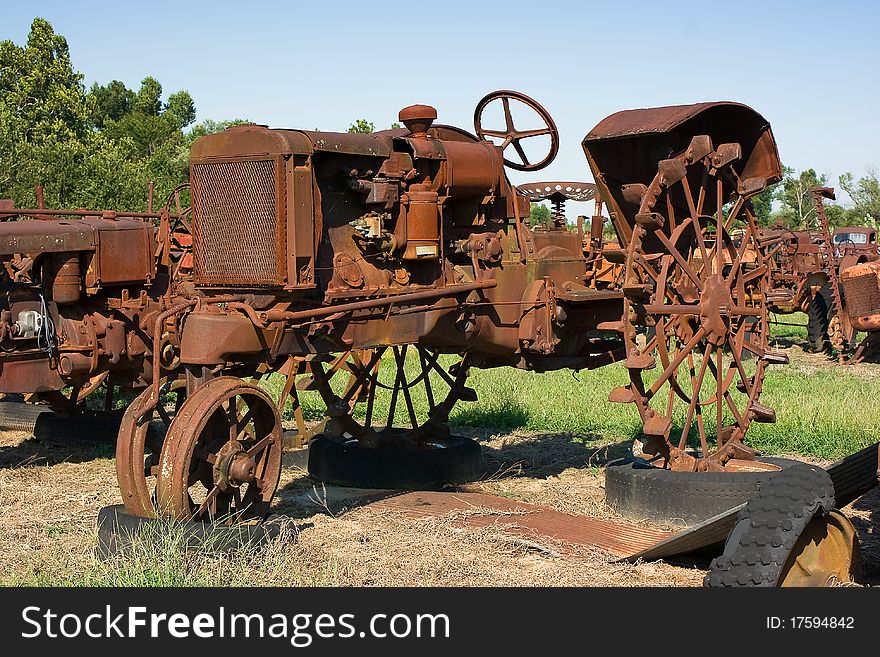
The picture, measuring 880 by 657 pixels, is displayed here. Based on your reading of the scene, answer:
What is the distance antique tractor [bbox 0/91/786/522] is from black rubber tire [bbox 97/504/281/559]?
136 millimetres

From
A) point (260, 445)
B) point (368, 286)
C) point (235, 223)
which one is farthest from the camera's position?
point (368, 286)

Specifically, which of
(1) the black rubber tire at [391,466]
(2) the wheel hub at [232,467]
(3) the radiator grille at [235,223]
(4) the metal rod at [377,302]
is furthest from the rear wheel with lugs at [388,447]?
(2) the wheel hub at [232,467]

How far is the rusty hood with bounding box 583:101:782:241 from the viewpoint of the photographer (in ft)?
25.1

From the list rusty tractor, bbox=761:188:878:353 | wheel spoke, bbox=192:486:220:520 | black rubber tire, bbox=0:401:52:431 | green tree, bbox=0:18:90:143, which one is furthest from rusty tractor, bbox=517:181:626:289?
green tree, bbox=0:18:90:143

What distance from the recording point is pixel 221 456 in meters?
6.22

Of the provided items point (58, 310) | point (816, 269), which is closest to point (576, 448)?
point (58, 310)

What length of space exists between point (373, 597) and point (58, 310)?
5606mm

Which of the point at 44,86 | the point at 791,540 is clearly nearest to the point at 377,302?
the point at 791,540

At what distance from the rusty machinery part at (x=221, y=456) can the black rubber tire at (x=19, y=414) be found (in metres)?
5.41

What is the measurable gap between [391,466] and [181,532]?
2976mm

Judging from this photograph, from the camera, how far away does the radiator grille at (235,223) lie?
644 cm

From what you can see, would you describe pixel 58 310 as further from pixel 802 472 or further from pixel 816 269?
pixel 816 269

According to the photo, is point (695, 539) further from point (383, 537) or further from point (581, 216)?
point (581, 216)

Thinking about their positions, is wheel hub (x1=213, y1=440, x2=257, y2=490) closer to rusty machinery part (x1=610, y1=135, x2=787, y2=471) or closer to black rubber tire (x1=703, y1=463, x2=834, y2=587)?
rusty machinery part (x1=610, y1=135, x2=787, y2=471)
